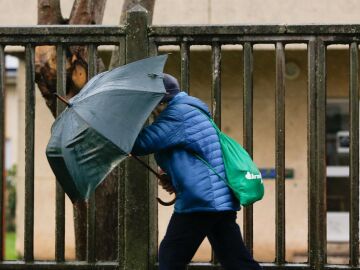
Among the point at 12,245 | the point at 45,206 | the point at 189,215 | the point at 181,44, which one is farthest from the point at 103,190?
the point at 12,245

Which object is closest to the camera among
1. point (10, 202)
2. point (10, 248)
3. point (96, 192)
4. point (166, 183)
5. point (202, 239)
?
point (202, 239)

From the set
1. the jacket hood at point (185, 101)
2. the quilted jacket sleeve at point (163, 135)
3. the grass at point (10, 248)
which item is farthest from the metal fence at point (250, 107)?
the grass at point (10, 248)

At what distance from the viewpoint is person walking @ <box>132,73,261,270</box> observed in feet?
16.4

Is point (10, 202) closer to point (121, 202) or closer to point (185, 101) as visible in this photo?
point (121, 202)

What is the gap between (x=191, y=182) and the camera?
4992 millimetres

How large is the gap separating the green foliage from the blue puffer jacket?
1779cm

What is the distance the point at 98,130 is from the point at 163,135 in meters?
0.38

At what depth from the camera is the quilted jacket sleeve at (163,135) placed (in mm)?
4988

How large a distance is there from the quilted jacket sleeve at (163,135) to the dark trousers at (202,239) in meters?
0.46

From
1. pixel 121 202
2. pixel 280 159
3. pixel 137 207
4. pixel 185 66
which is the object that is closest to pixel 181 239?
pixel 137 207

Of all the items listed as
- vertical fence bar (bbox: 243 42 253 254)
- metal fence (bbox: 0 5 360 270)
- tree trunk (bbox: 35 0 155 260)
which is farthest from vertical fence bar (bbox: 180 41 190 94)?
tree trunk (bbox: 35 0 155 260)

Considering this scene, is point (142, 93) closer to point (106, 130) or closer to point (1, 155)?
point (106, 130)

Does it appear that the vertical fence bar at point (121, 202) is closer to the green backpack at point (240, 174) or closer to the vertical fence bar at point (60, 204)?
the vertical fence bar at point (60, 204)

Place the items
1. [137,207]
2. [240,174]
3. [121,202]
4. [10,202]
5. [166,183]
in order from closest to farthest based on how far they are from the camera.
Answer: [240,174], [166,183], [137,207], [121,202], [10,202]
